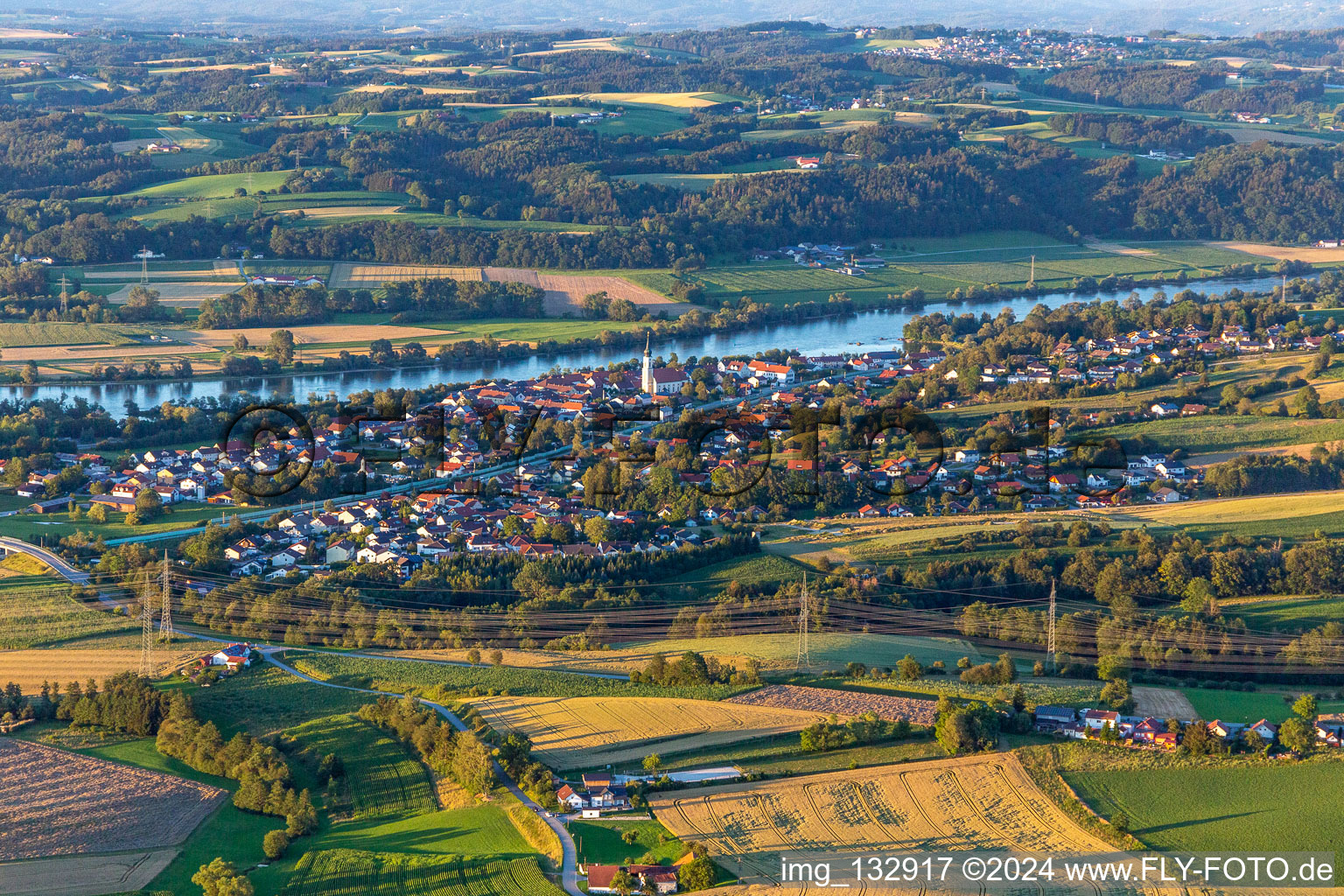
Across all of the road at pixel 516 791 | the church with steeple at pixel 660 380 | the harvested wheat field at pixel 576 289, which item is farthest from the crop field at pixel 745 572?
the harvested wheat field at pixel 576 289

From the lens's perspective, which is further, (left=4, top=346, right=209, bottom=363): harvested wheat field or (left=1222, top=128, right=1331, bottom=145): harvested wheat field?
(left=1222, top=128, right=1331, bottom=145): harvested wheat field

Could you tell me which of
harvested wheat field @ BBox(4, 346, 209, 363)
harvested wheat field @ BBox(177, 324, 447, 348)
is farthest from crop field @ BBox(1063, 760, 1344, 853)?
harvested wheat field @ BBox(4, 346, 209, 363)

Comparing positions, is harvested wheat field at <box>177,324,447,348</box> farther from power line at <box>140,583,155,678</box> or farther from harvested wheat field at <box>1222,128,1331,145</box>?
harvested wheat field at <box>1222,128,1331,145</box>

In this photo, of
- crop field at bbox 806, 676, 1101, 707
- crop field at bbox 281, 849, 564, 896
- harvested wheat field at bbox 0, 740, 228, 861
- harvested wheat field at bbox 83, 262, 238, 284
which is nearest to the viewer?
crop field at bbox 281, 849, 564, 896

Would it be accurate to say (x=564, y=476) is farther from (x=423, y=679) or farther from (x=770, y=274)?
(x=770, y=274)

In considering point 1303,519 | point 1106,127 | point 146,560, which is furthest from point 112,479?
point 1106,127

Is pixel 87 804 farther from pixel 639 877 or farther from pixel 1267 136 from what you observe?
pixel 1267 136

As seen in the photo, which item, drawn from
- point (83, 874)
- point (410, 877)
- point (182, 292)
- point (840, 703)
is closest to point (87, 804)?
point (83, 874)
